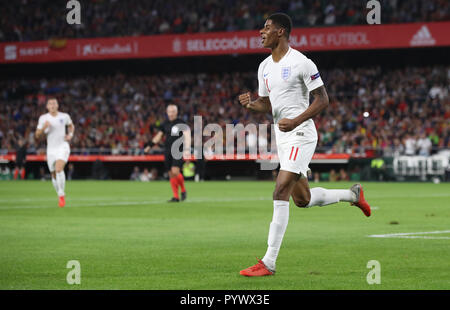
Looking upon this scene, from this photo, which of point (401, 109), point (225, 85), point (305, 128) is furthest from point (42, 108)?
point (305, 128)

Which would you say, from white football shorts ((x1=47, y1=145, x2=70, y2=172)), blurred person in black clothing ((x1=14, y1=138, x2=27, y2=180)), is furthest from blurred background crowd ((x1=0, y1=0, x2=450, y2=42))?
white football shorts ((x1=47, y1=145, x2=70, y2=172))

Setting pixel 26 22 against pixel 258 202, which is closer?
pixel 258 202

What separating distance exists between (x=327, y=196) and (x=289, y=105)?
126cm

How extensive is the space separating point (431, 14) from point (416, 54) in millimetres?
3717

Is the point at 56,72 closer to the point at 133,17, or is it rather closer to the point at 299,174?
the point at 133,17

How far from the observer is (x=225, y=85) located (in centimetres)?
4841

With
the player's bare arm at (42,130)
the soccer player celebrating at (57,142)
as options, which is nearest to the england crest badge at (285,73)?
the player's bare arm at (42,130)

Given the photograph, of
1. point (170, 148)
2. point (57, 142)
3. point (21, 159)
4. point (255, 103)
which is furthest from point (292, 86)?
point (21, 159)

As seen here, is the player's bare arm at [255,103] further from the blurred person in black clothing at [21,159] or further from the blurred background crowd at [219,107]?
the blurred person in black clothing at [21,159]

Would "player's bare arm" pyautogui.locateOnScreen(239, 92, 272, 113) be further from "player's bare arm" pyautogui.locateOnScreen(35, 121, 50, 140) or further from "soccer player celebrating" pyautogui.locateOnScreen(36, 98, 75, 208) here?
"soccer player celebrating" pyautogui.locateOnScreen(36, 98, 75, 208)

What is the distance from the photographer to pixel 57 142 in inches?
776

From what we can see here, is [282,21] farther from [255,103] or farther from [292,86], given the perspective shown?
[255,103]

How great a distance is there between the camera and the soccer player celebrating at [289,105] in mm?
8438

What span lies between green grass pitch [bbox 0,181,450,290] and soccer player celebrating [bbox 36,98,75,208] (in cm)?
74
